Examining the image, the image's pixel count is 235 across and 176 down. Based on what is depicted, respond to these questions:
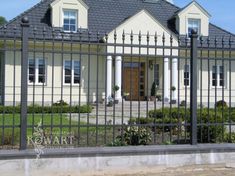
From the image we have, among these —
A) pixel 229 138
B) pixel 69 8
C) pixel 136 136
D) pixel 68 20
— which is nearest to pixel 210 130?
pixel 229 138

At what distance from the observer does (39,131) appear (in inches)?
339

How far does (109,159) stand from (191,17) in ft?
87.0

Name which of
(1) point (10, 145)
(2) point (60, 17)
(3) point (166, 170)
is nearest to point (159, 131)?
(3) point (166, 170)

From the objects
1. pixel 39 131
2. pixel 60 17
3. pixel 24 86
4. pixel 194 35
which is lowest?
pixel 39 131

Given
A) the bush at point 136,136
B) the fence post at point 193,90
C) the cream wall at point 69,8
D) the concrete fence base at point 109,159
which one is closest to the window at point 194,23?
the cream wall at point 69,8

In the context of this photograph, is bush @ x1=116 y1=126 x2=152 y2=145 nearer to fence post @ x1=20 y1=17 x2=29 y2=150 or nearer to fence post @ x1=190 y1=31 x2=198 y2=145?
fence post @ x1=190 y1=31 x2=198 y2=145

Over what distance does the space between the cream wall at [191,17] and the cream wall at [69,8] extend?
7256 mm

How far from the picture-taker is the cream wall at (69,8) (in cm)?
2947

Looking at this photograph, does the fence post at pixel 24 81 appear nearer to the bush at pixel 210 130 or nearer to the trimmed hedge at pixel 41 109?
the trimmed hedge at pixel 41 109

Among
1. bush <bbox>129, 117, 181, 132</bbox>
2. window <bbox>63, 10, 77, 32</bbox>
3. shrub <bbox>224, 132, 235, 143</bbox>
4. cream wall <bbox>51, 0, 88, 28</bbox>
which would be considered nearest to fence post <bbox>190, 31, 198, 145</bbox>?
bush <bbox>129, 117, 181, 132</bbox>

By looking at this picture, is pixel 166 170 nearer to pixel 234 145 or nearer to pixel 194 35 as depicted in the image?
pixel 234 145

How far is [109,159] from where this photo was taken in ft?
27.2

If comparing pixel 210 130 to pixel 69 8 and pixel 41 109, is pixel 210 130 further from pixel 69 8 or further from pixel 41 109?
pixel 69 8

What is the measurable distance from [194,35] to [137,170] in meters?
2.96
